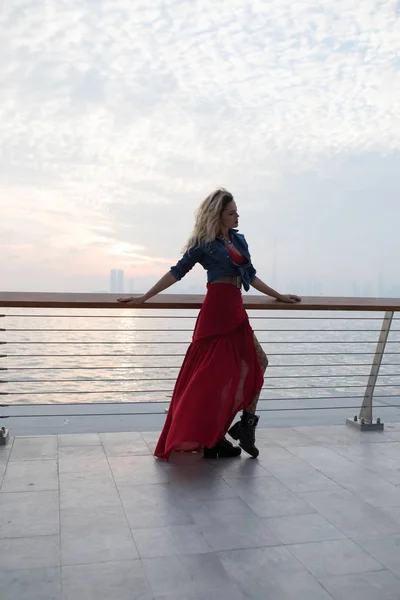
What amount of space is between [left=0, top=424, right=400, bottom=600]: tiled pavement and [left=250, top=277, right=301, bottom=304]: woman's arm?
803 millimetres

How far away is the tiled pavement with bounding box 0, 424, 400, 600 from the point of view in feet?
6.51

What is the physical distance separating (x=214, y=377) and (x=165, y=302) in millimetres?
494

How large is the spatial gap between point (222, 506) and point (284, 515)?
0.26 meters

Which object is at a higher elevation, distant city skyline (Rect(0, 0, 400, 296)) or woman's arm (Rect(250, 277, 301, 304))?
distant city skyline (Rect(0, 0, 400, 296))

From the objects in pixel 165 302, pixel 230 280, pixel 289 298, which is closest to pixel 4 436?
pixel 165 302

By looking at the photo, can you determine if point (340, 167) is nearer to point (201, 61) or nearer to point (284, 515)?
point (201, 61)

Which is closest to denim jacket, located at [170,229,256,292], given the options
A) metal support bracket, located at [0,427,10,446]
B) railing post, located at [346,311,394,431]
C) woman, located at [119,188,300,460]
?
woman, located at [119,188,300,460]

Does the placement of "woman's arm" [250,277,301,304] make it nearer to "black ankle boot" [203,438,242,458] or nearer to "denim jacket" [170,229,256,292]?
"denim jacket" [170,229,256,292]

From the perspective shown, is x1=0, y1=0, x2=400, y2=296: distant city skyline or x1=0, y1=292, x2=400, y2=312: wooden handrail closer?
x1=0, y1=292, x2=400, y2=312: wooden handrail

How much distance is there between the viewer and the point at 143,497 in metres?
2.78

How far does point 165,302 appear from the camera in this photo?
3.60 m

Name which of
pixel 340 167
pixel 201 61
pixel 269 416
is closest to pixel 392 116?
pixel 201 61

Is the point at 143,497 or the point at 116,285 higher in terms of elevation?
the point at 116,285

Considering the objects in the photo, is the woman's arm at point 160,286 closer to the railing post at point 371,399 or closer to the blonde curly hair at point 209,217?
the blonde curly hair at point 209,217
